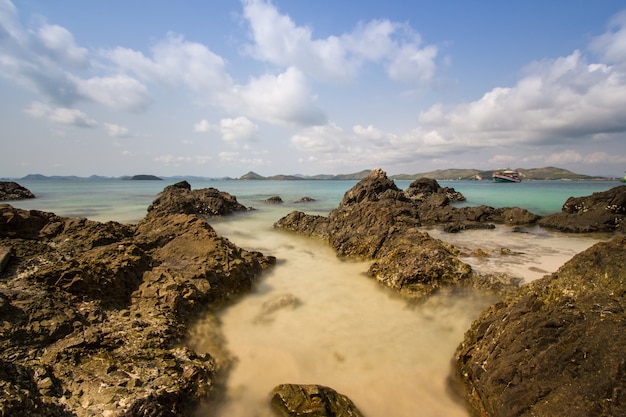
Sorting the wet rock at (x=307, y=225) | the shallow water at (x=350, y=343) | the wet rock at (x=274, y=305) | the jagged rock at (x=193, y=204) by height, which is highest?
the jagged rock at (x=193, y=204)

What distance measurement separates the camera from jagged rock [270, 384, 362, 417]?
3.91m

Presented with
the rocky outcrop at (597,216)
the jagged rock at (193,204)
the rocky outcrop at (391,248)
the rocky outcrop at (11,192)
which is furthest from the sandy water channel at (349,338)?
the rocky outcrop at (11,192)

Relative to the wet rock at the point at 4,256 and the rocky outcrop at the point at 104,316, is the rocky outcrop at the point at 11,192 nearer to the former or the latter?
the rocky outcrop at the point at 104,316

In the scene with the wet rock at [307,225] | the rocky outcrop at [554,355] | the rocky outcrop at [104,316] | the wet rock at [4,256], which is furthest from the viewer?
the wet rock at [307,225]

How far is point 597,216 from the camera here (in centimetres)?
1789

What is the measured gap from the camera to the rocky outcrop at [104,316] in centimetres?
346

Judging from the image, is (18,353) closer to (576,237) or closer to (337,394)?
(337,394)

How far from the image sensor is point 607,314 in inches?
145

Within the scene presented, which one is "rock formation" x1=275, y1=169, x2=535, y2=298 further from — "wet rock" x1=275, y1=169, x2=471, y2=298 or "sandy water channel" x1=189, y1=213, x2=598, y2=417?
"sandy water channel" x1=189, y1=213, x2=598, y2=417

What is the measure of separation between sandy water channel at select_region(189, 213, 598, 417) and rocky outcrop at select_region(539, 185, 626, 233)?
32.9 feet

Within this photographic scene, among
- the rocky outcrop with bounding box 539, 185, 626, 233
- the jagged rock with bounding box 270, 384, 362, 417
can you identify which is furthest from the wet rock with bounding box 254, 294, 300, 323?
the rocky outcrop with bounding box 539, 185, 626, 233

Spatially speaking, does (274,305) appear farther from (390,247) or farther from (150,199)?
(150,199)

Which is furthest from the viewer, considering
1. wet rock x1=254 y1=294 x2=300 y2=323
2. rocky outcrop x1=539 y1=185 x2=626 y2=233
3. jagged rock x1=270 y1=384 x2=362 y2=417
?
rocky outcrop x1=539 y1=185 x2=626 y2=233

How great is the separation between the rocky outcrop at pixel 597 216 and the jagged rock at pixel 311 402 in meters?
19.2
